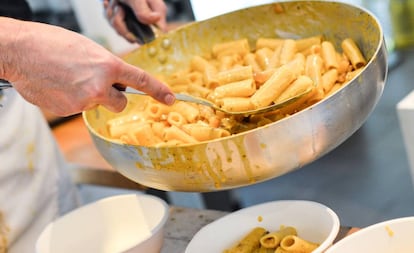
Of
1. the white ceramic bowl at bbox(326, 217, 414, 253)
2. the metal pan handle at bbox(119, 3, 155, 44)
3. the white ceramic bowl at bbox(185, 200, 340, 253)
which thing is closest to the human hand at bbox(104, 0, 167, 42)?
the metal pan handle at bbox(119, 3, 155, 44)

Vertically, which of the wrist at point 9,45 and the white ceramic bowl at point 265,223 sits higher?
the wrist at point 9,45

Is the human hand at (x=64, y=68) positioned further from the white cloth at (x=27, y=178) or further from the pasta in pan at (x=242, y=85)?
the white cloth at (x=27, y=178)

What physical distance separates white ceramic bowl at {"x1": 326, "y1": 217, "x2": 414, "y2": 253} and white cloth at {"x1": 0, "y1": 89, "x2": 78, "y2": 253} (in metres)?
0.75

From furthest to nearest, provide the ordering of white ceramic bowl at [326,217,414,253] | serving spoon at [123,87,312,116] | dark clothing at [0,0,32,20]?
dark clothing at [0,0,32,20]
serving spoon at [123,87,312,116]
white ceramic bowl at [326,217,414,253]

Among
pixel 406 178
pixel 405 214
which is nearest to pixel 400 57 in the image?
pixel 406 178

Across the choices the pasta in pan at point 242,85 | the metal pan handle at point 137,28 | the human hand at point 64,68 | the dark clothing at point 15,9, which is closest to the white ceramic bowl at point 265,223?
the pasta in pan at point 242,85

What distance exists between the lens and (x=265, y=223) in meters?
0.82

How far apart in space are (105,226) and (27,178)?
0.38 m

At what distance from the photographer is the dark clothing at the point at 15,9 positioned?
4.23 feet

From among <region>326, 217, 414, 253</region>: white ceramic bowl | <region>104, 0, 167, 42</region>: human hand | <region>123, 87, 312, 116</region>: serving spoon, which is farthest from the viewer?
<region>104, 0, 167, 42</region>: human hand

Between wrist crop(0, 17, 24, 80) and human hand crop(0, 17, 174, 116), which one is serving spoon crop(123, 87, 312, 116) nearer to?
human hand crop(0, 17, 174, 116)

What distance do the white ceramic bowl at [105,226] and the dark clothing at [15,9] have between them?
1.88 feet

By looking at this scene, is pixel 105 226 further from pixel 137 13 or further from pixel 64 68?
pixel 137 13

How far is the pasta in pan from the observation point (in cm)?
86
